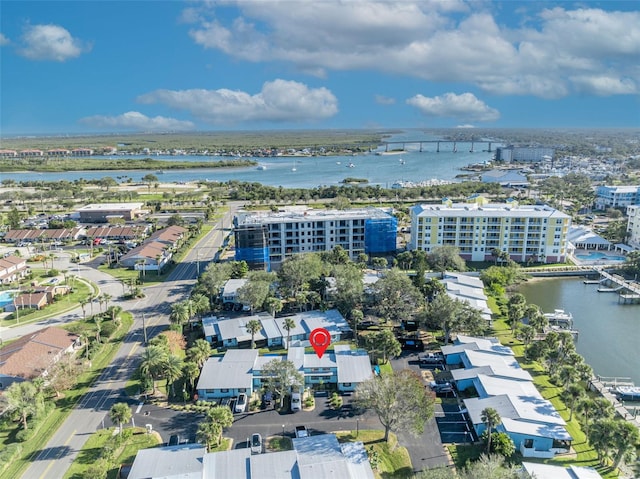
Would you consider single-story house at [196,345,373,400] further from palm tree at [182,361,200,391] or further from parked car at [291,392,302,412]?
parked car at [291,392,302,412]

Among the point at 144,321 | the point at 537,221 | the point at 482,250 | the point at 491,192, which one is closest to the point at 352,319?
the point at 144,321

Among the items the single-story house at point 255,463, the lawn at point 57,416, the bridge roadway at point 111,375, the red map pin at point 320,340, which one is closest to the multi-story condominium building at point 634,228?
the red map pin at point 320,340

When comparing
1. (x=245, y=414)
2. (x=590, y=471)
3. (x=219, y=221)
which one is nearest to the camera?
(x=590, y=471)

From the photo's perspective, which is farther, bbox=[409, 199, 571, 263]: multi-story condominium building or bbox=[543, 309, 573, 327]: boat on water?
bbox=[409, 199, 571, 263]: multi-story condominium building

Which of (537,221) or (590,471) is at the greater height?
(537,221)

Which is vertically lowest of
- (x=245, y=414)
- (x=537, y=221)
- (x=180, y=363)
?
(x=245, y=414)

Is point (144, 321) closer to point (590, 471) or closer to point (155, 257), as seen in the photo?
point (155, 257)

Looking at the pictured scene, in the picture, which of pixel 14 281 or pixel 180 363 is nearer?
pixel 180 363

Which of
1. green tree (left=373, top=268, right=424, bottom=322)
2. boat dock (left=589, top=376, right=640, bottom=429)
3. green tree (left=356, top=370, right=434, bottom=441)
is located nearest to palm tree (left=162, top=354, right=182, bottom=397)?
green tree (left=356, top=370, right=434, bottom=441)
